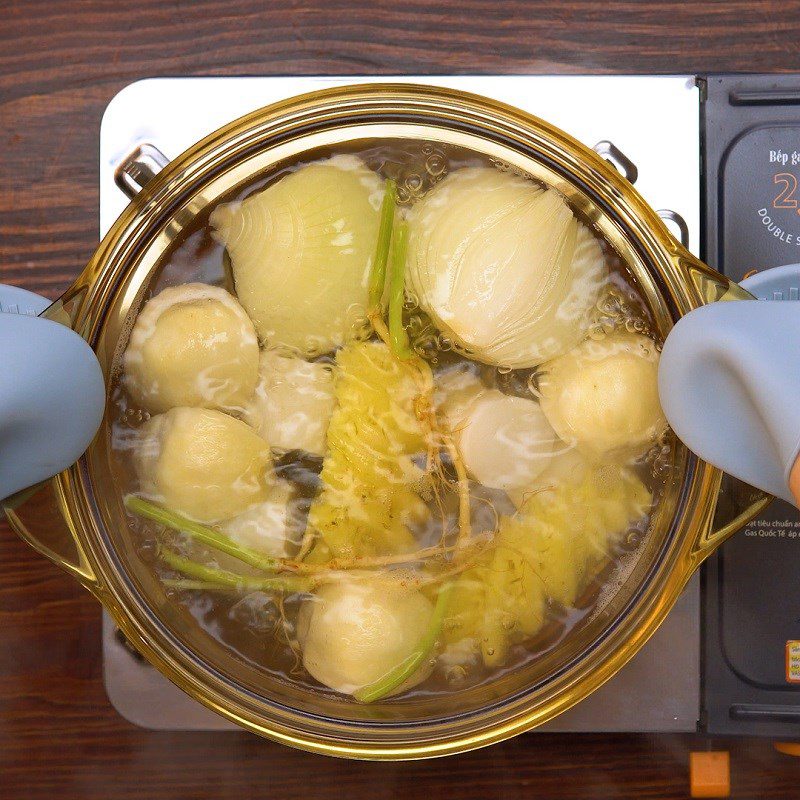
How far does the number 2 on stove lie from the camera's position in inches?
21.0

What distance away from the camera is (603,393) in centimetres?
44

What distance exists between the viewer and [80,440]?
0.41 m

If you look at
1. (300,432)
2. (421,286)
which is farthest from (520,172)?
(300,432)

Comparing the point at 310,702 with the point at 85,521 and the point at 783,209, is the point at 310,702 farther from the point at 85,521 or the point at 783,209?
the point at 783,209

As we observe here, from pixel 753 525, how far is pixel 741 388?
0.22 meters

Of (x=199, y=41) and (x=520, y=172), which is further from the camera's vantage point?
(x=199, y=41)

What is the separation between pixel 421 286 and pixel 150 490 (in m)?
0.21

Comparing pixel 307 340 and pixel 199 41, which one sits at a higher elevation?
pixel 199 41

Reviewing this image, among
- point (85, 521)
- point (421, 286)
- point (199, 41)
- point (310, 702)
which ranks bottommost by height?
point (310, 702)

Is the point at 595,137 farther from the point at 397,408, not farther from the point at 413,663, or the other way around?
the point at 413,663

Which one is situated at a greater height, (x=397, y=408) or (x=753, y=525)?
(x=397, y=408)

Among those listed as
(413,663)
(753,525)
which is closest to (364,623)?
(413,663)

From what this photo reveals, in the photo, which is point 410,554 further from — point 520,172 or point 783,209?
point 783,209

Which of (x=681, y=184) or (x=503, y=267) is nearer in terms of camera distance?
(x=503, y=267)
